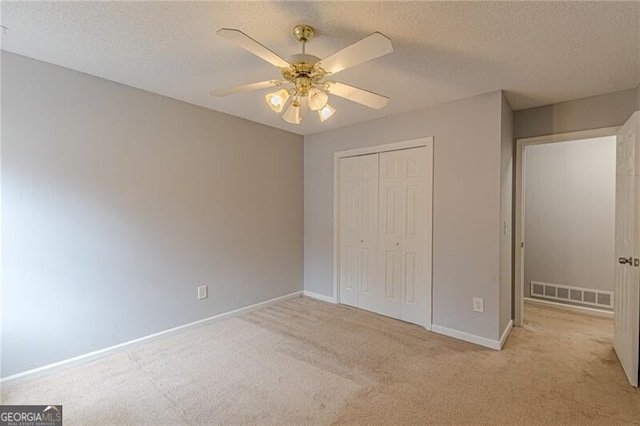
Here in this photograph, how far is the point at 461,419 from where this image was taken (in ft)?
6.01

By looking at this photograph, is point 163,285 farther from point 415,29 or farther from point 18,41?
point 415,29

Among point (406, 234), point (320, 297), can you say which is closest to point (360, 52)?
point (406, 234)

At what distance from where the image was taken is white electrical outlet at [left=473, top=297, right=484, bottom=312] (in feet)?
9.43

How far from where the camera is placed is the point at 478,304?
114 inches

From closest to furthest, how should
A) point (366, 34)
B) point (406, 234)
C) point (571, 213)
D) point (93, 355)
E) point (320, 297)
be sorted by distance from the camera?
point (366, 34) → point (93, 355) → point (406, 234) → point (571, 213) → point (320, 297)

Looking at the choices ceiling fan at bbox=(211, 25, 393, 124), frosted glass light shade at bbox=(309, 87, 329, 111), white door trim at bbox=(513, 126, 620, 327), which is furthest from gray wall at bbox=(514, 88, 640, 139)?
frosted glass light shade at bbox=(309, 87, 329, 111)

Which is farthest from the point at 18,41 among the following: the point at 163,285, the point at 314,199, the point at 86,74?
the point at 314,199

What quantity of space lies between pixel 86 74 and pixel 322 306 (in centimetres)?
334

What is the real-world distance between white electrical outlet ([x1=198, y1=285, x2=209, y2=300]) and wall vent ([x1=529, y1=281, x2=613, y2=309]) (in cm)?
420

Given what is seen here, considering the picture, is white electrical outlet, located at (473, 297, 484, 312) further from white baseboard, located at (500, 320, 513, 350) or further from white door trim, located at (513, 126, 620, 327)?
white door trim, located at (513, 126, 620, 327)

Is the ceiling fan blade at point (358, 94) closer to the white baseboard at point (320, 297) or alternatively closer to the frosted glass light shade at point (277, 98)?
the frosted glass light shade at point (277, 98)

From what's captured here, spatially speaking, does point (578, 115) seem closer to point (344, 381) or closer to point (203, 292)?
point (344, 381)

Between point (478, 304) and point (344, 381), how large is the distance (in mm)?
1519

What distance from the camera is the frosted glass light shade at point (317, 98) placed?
6.11 feet
